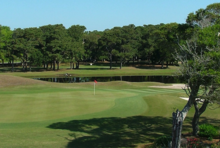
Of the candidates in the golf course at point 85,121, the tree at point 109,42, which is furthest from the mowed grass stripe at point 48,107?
the tree at point 109,42

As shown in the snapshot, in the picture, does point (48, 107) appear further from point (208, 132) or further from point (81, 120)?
point (208, 132)

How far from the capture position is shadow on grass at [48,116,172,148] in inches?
544

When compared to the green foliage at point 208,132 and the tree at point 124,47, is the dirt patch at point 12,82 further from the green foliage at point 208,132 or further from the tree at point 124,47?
the tree at point 124,47

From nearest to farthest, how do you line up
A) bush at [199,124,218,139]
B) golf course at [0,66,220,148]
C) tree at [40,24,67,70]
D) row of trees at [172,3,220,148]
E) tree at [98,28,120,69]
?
1. row of trees at [172,3,220,148]
2. bush at [199,124,218,139]
3. golf course at [0,66,220,148]
4. tree at [40,24,67,70]
5. tree at [98,28,120,69]

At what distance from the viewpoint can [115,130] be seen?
16.5 meters

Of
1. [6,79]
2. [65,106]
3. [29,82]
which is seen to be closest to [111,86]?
[29,82]

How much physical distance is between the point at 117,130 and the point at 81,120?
352cm

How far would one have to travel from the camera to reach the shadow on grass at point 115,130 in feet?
A: 45.3

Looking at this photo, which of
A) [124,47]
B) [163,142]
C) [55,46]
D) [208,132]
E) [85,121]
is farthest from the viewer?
[124,47]

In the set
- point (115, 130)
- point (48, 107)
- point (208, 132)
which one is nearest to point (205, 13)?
point (208, 132)

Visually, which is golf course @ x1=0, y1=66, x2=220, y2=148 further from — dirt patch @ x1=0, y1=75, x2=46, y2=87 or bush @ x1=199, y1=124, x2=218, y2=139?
dirt patch @ x1=0, y1=75, x2=46, y2=87

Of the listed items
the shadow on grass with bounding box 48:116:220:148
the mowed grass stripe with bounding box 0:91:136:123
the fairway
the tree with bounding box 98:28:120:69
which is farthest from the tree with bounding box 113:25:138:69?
the shadow on grass with bounding box 48:116:220:148

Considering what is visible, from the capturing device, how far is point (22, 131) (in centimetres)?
1594

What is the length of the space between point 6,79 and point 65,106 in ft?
72.0
